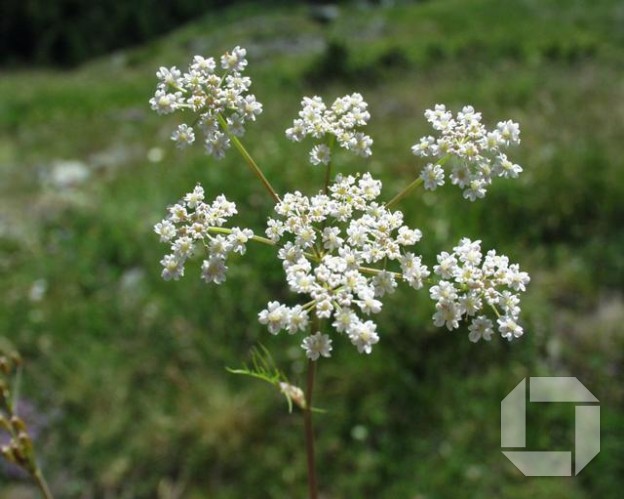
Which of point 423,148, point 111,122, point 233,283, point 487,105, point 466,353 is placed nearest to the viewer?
point 423,148

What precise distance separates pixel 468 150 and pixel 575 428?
10.9 ft

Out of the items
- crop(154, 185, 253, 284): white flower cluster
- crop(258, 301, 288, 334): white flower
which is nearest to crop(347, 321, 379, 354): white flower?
crop(258, 301, 288, 334): white flower

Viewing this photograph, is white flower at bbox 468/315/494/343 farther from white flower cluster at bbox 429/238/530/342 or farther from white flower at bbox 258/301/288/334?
white flower at bbox 258/301/288/334

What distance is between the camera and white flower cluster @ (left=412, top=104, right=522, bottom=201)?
67.0 inches

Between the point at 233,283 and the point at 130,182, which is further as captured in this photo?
the point at 130,182

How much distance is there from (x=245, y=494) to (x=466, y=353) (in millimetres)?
1866

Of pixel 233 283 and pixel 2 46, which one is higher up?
pixel 233 283

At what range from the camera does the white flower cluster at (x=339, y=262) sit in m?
1.52

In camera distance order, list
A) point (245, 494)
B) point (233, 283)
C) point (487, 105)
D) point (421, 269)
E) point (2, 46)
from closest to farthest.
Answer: point (421, 269), point (245, 494), point (233, 283), point (487, 105), point (2, 46)

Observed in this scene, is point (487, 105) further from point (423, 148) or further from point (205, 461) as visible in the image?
point (423, 148)

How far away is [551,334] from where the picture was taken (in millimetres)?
5059

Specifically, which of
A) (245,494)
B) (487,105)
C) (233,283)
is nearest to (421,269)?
(245,494)

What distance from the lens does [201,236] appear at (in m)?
1.66

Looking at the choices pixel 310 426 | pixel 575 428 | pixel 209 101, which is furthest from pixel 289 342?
pixel 209 101
